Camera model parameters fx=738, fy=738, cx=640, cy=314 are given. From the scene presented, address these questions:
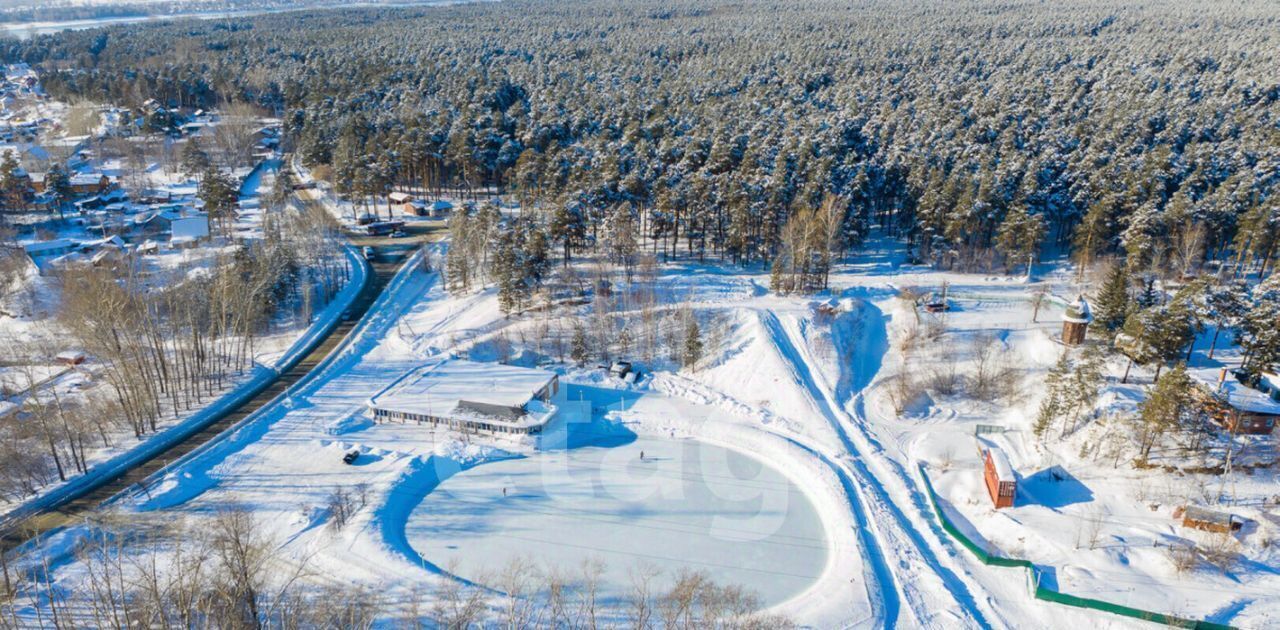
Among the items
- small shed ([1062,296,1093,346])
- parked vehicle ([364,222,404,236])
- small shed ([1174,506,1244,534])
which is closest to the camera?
small shed ([1174,506,1244,534])

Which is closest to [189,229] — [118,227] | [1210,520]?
[118,227]

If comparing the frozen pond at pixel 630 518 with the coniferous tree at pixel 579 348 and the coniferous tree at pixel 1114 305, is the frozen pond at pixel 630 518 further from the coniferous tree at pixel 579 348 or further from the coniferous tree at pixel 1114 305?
the coniferous tree at pixel 1114 305

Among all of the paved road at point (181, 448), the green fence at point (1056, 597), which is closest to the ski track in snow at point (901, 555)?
the green fence at point (1056, 597)

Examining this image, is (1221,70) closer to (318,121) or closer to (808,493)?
(808,493)

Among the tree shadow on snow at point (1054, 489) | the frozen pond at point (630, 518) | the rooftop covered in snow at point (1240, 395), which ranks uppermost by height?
the rooftop covered in snow at point (1240, 395)

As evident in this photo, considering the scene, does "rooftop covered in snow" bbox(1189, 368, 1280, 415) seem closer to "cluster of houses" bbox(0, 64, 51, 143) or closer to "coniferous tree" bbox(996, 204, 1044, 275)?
"coniferous tree" bbox(996, 204, 1044, 275)

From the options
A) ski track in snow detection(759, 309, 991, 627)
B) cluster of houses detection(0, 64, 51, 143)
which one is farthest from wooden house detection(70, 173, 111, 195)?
ski track in snow detection(759, 309, 991, 627)

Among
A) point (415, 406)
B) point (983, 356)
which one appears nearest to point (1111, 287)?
point (983, 356)
